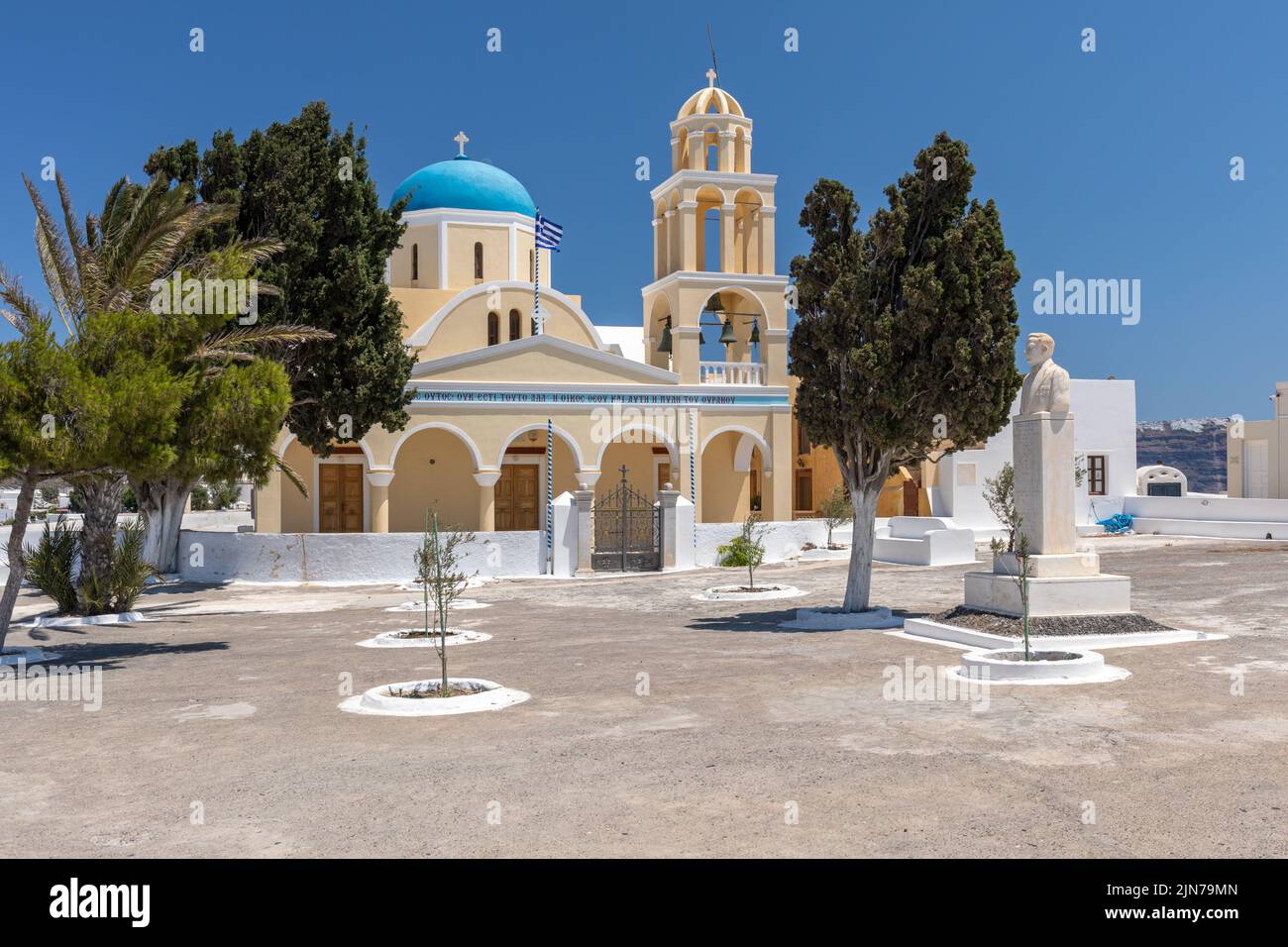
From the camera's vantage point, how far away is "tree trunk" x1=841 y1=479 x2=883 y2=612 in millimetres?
15695

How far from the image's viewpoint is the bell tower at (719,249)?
28906 mm

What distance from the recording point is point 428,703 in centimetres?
954

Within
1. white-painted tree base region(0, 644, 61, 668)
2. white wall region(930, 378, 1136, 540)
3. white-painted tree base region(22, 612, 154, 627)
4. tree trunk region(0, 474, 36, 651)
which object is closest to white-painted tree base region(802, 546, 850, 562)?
white wall region(930, 378, 1136, 540)

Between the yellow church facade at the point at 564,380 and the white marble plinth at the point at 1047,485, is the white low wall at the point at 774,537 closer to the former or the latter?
the yellow church facade at the point at 564,380

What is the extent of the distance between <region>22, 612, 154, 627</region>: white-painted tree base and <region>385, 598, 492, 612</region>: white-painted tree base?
3.70 metres

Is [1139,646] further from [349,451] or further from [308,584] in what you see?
[349,451]

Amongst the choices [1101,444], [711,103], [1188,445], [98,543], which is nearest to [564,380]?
[711,103]

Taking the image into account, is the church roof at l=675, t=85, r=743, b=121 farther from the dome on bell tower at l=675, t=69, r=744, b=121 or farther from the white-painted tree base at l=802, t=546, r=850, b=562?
the white-painted tree base at l=802, t=546, r=850, b=562

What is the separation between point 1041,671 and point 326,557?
1574 cm

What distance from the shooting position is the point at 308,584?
2234 cm

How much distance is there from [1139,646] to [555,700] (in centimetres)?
667

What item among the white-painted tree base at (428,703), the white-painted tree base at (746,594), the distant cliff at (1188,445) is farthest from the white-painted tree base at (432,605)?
the distant cliff at (1188,445)

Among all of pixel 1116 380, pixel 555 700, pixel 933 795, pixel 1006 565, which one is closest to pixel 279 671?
pixel 555 700

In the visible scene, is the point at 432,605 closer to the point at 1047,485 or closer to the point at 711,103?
the point at 1047,485
